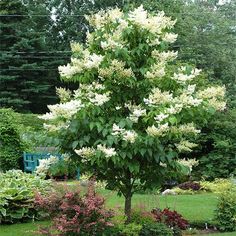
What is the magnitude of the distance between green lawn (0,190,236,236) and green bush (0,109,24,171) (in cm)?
570

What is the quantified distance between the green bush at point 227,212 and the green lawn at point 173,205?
31 cm

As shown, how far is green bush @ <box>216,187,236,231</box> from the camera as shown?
31.6 ft

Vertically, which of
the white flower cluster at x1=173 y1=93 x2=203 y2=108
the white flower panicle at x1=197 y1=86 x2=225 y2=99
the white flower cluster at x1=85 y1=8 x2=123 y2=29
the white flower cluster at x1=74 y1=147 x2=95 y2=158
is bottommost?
the white flower cluster at x1=74 y1=147 x2=95 y2=158

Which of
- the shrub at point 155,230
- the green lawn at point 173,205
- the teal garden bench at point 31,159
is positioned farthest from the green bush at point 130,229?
the teal garden bench at point 31,159

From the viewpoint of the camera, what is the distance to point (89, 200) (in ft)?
23.9

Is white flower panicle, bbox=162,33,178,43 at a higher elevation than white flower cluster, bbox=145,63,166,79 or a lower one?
higher

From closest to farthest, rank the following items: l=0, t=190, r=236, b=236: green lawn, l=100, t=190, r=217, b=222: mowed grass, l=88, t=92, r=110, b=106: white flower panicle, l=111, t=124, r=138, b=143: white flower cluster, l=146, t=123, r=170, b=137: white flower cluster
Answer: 1. l=146, t=123, r=170, b=137: white flower cluster
2. l=111, t=124, r=138, b=143: white flower cluster
3. l=88, t=92, r=110, b=106: white flower panicle
4. l=0, t=190, r=236, b=236: green lawn
5. l=100, t=190, r=217, b=222: mowed grass

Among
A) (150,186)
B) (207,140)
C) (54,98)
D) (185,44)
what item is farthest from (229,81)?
(150,186)

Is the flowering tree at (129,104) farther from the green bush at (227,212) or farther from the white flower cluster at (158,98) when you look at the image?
the green bush at (227,212)

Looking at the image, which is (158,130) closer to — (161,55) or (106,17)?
(161,55)

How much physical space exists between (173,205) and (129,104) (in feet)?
14.2

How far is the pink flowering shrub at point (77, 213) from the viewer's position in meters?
7.23

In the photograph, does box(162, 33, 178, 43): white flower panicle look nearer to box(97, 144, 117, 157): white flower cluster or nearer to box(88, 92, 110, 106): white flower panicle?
box(88, 92, 110, 106): white flower panicle

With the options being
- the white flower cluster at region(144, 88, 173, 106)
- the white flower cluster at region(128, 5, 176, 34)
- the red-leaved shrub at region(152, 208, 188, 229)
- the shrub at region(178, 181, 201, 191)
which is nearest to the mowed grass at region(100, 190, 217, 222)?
the red-leaved shrub at region(152, 208, 188, 229)
